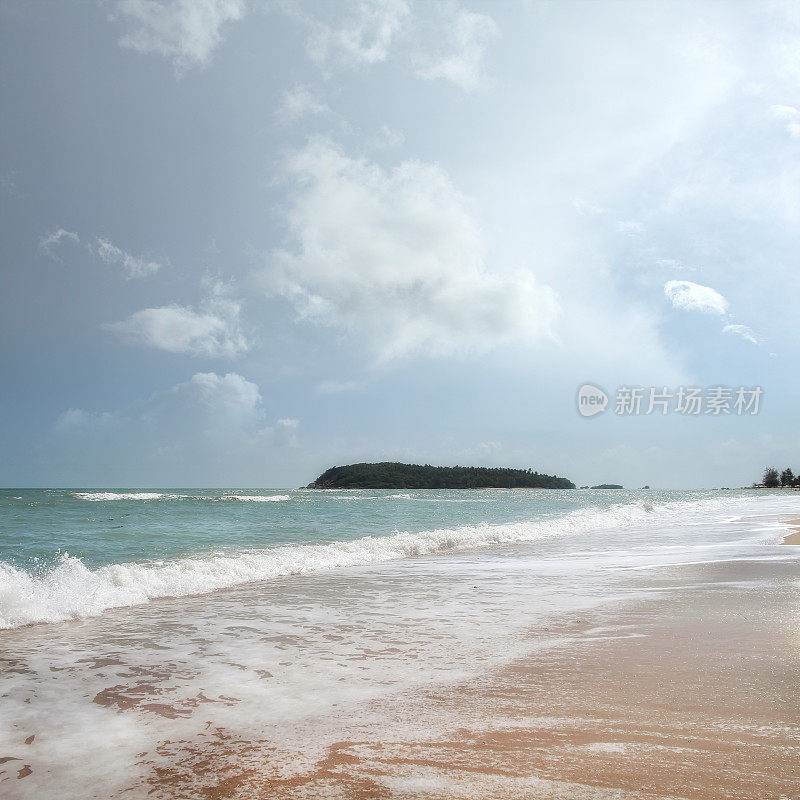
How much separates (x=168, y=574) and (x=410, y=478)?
151m

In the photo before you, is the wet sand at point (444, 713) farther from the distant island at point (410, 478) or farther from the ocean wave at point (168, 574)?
the distant island at point (410, 478)

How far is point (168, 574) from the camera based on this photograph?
34.7 ft

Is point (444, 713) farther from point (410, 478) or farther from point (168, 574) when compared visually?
point (410, 478)

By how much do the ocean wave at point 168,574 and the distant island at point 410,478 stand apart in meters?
140

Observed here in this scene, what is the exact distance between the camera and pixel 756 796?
2660 millimetres

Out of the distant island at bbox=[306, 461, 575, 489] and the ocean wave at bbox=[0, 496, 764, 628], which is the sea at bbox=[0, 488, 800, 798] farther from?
the distant island at bbox=[306, 461, 575, 489]

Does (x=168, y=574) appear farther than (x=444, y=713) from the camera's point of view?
Yes

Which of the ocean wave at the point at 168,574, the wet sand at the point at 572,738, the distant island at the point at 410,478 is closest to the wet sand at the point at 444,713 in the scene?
the wet sand at the point at 572,738

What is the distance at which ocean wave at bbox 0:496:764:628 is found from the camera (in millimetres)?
7684

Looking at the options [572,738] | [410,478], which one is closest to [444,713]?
[572,738]

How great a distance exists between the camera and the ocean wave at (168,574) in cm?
768

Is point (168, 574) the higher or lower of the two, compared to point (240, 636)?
lower

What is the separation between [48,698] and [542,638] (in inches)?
182

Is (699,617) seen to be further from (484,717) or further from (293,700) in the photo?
(293,700)
